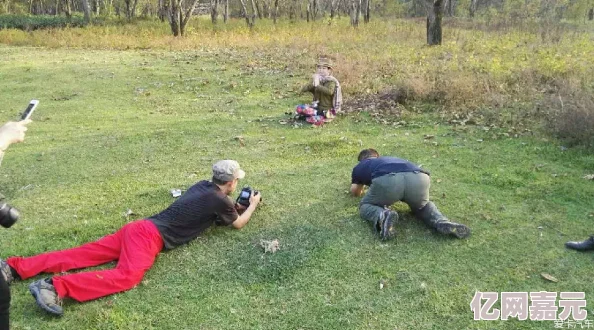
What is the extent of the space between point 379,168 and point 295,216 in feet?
3.54

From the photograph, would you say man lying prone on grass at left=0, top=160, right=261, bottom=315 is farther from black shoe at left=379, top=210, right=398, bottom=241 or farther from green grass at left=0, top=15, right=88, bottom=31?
green grass at left=0, top=15, right=88, bottom=31

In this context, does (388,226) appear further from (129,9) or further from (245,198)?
(129,9)

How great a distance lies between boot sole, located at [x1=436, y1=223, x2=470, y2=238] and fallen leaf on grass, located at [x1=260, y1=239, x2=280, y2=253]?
159 cm

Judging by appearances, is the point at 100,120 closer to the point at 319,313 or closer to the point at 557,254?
the point at 319,313

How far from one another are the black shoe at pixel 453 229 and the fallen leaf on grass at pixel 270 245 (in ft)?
5.18

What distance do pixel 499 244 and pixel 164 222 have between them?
3184mm

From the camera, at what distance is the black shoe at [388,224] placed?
4.65 metres

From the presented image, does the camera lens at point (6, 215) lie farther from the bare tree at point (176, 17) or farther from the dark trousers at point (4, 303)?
the bare tree at point (176, 17)

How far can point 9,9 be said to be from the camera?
4769 centimetres

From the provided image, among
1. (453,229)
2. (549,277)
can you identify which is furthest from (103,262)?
(549,277)

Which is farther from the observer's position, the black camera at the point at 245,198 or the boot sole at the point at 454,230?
the black camera at the point at 245,198

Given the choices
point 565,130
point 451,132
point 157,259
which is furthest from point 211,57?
point 157,259

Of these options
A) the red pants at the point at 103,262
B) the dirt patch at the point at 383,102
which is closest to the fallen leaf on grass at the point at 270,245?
the red pants at the point at 103,262

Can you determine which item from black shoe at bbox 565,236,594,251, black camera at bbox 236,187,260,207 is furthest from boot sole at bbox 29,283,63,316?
black shoe at bbox 565,236,594,251
